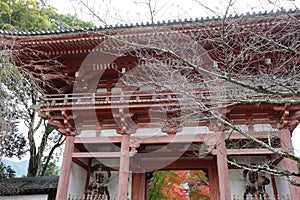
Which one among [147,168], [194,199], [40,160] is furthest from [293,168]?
[40,160]

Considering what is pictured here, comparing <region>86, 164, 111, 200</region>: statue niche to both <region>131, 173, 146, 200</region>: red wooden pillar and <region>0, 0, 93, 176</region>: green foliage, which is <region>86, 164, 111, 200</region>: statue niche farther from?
<region>0, 0, 93, 176</region>: green foliage

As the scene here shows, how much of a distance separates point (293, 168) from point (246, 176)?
4.68ft

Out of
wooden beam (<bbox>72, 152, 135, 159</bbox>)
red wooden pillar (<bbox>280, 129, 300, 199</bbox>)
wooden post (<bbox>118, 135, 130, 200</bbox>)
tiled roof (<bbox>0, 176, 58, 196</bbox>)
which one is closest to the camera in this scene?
red wooden pillar (<bbox>280, 129, 300, 199</bbox>)

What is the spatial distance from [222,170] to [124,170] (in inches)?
93.8

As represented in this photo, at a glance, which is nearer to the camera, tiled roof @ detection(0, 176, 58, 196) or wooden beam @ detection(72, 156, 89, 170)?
wooden beam @ detection(72, 156, 89, 170)

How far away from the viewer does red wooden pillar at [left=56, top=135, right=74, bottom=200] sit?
6705 mm

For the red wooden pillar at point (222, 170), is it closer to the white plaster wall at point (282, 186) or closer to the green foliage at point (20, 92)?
the white plaster wall at point (282, 186)

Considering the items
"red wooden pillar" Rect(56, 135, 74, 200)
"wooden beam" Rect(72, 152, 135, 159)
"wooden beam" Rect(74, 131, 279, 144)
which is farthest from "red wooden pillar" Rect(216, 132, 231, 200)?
"red wooden pillar" Rect(56, 135, 74, 200)

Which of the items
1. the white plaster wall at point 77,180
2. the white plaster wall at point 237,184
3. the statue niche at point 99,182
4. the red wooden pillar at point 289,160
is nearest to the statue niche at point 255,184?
the white plaster wall at point 237,184

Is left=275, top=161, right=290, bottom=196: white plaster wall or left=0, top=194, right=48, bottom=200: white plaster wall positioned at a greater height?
left=275, top=161, right=290, bottom=196: white plaster wall

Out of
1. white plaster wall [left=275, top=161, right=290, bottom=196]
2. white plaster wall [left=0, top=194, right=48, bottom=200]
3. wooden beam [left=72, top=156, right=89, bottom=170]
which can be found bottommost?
white plaster wall [left=0, top=194, right=48, bottom=200]

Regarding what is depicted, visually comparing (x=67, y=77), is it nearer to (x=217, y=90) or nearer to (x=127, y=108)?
(x=127, y=108)

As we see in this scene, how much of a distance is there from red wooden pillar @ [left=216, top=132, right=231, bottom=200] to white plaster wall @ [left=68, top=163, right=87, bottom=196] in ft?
12.9

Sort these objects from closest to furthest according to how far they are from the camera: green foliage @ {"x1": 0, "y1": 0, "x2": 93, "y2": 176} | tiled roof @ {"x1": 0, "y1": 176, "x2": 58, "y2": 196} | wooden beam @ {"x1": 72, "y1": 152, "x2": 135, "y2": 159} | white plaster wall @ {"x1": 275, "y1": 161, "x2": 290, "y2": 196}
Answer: green foliage @ {"x1": 0, "y1": 0, "x2": 93, "y2": 176} → white plaster wall @ {"x1": 275, "y1": 161, "x2": 290, "y2": 196} → wooden beam @ {"x1": 72, "y1": 152, "x2": 135, "y2": 159} → tiled roof @ {"x1": 0, "y1": 176, "x2": 58, "y2": 196}
